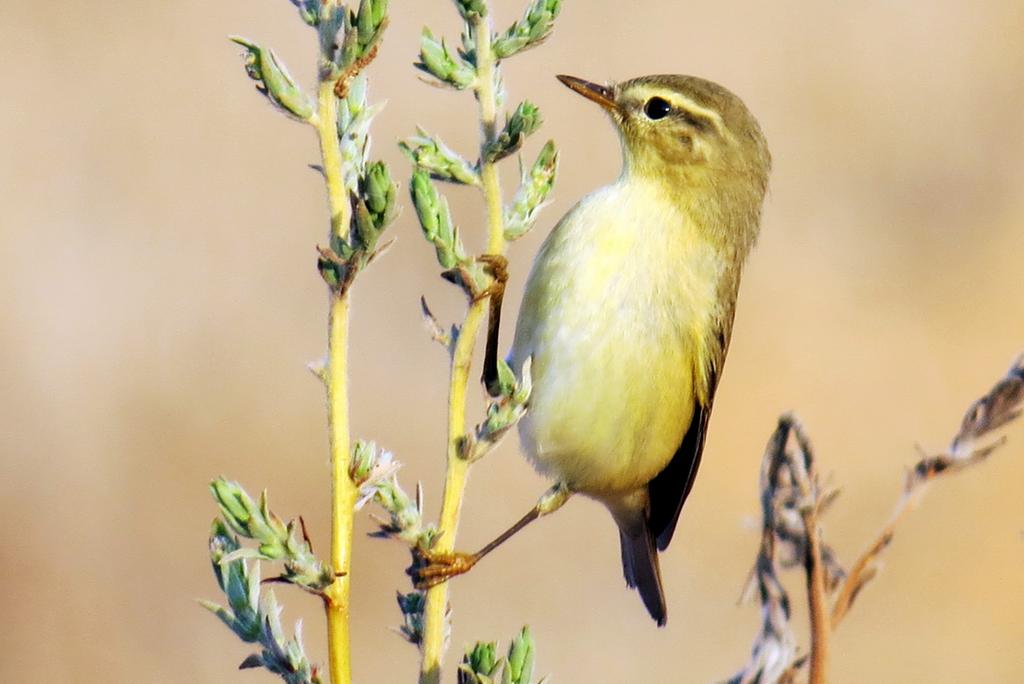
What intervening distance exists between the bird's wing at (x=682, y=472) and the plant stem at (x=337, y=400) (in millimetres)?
2047

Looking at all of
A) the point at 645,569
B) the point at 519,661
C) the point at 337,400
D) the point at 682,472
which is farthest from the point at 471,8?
the point at 645,569

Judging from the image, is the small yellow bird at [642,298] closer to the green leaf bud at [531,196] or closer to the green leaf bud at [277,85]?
the green leaf bud at [531,196]

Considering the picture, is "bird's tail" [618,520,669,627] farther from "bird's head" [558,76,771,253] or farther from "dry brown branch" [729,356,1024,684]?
"dry brown branch" [729,356,1024,684]

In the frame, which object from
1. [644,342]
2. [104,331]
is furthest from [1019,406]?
[104,331]

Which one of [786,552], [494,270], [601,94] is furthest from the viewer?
[601,94]

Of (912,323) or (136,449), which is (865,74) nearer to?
(912,323)

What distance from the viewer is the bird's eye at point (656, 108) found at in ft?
11.8

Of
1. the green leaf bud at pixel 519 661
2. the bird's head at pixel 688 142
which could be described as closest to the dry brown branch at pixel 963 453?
the green leaf bud at pixel 519 661

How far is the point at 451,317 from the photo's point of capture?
6973 millimetres

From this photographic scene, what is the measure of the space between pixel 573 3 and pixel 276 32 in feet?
5.71

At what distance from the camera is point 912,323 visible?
7.89 metres

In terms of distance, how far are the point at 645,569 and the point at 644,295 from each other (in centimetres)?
125

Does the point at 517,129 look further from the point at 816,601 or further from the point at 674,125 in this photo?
the point at 674,125

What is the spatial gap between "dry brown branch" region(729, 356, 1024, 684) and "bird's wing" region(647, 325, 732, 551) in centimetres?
170
